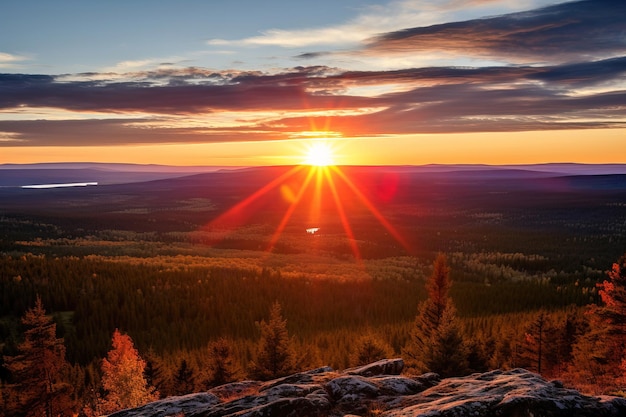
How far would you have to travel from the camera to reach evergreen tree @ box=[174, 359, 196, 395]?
3991 cm

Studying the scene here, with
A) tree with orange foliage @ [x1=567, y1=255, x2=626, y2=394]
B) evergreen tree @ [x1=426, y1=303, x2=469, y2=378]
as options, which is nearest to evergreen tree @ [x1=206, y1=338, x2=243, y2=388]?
evergreen tree @ [x1=426, y1=303, x2=469, y2=378]

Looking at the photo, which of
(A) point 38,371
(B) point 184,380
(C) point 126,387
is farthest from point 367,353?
(A) point 38,371

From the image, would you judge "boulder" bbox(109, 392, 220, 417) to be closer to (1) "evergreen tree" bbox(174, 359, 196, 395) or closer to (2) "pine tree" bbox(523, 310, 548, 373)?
(1) "evergreen tree" bbox(174, 359, 196, 395)

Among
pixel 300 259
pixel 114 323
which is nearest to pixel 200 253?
pixel 300 259

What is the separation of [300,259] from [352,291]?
69.8 m

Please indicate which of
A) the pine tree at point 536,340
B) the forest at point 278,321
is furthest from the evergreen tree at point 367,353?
the pine tree at point 536,340

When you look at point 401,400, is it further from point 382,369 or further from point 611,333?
point 611,333

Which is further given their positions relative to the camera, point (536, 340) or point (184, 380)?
point (536, 340)

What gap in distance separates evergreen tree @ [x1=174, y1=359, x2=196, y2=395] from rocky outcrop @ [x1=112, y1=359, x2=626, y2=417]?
1972cm

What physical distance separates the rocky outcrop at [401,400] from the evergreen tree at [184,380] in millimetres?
19715

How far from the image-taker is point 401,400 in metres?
17.8

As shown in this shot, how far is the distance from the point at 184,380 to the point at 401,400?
2810 cm

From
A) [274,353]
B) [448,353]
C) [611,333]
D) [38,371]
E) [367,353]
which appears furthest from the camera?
[367,353]

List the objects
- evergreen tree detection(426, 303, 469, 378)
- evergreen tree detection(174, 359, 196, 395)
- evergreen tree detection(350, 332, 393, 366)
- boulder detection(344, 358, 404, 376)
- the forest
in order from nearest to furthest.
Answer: boulder detection(344, 358, 404, 376)
evergreen tree detection(426, 303, 469, 378)
the forest
evergreen tree detection(174, 359, 196, 395)
evergreen tree detection(350, 332, 393, 366)
